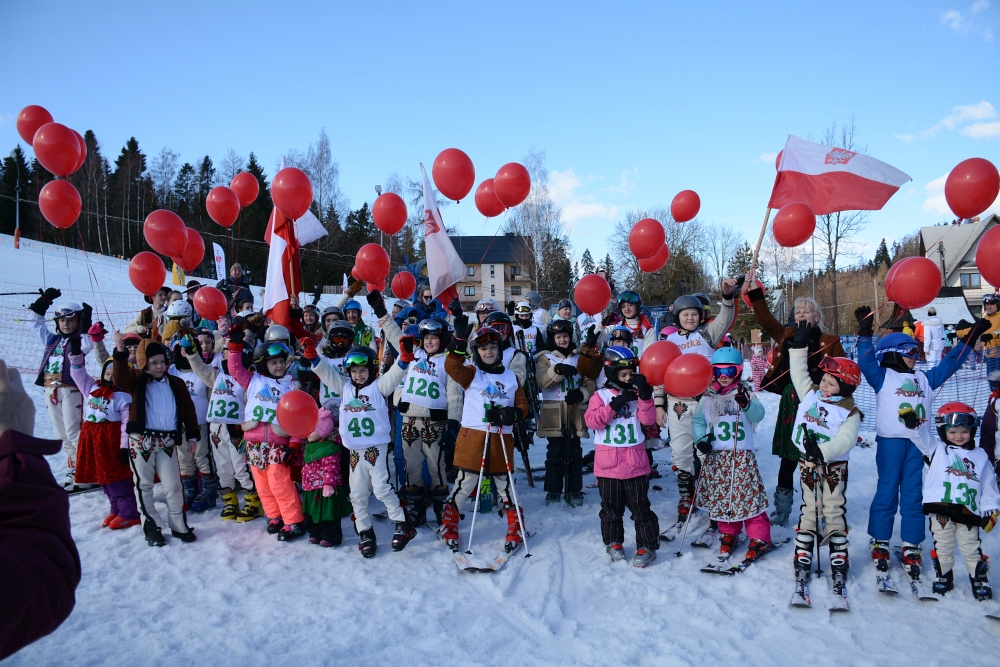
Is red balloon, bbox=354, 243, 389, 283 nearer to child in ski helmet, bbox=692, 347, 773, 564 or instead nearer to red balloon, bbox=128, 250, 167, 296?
red balloon, bbox=128, 250, 167, 296

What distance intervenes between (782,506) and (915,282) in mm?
2591

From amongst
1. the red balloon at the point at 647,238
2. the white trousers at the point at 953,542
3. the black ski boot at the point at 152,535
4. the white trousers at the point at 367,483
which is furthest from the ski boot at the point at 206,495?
the white trousers at the point at 953,542

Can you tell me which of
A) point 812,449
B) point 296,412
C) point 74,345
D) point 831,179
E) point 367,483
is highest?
point 831,179

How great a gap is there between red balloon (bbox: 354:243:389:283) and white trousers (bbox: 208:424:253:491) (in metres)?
2.78

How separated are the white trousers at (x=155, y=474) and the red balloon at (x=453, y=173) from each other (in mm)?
4372

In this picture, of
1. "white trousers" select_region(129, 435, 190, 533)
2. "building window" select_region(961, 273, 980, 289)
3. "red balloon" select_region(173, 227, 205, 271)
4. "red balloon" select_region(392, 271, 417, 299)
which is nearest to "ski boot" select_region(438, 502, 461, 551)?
"white trousers" select_region(129, 435, 190, 533)

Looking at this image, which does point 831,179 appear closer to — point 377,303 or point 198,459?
point 377,303

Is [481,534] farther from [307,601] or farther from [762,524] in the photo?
[762,524]

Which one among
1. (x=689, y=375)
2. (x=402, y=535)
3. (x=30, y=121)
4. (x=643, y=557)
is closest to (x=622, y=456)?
(x=643, y=557)

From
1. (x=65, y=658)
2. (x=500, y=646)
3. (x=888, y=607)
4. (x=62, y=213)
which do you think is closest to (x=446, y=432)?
(x=500, y=646)

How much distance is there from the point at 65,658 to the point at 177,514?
7.15 feet

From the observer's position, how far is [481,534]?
6328 mm

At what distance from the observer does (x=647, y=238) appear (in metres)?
8.02

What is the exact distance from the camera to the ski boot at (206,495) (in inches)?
275
